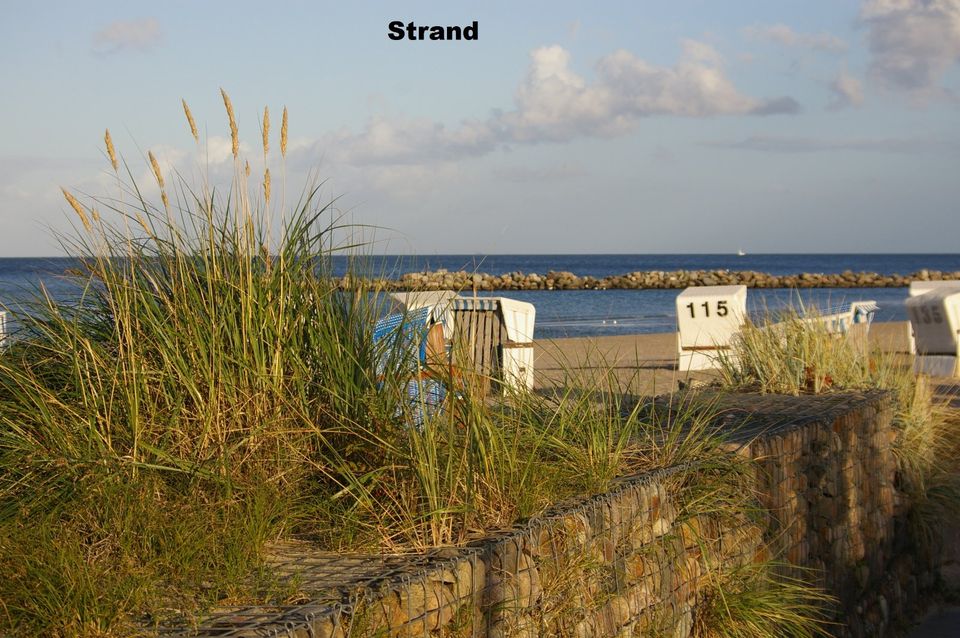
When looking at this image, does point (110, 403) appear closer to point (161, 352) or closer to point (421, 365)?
point (161, 352)

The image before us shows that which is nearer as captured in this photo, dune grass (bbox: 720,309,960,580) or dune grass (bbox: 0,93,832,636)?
dune grass (bbox: 0,93,832,636)

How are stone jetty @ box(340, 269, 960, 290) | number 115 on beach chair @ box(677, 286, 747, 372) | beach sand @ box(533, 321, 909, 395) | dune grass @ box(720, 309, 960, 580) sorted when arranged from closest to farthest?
dune grass @ box(720, 309, 960, 580) → beach sand @ box(533, 321, 909, 395) → number 115 on beach chair @ box(677, 286, 747, 372) → stone jetty @ box(340, 269, 960, 290)

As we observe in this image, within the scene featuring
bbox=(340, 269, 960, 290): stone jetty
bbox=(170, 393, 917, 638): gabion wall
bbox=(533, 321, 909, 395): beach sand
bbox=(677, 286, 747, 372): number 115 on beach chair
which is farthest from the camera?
bbox=(340, 269, 960, 290): stone jetty

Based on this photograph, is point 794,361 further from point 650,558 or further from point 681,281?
point 681,281

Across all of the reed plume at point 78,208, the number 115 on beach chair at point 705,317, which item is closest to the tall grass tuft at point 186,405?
the reed plume at point 78,208

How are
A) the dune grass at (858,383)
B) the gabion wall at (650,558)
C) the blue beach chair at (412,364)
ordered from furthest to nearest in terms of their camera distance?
the dune grass at (858,383), the blue beach chair at (412,364), the gabion wall at (650,558)

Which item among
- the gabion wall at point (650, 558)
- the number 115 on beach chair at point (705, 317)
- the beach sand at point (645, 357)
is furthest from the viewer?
the number 115 on beach chair at point (705, 317)

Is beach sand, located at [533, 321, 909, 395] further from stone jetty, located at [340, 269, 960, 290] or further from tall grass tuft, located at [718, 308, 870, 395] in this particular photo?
stone jetty, located at [340, 269, 960, 290]

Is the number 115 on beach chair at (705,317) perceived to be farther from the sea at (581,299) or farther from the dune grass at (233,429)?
the dune grass at (233,429)

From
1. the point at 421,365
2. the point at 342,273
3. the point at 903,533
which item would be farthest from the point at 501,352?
the point at 421,365

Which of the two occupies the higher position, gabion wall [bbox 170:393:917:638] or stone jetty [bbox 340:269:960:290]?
gabion wall [bbox 170:393:917:638]

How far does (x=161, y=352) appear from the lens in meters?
3.48

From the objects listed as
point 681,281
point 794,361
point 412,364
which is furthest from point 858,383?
point 681,281

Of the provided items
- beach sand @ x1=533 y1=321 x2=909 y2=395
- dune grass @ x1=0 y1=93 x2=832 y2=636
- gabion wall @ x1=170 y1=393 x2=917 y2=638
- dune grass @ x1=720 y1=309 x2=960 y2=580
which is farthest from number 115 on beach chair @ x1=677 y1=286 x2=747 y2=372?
dune grass @ x1=0 y1=93 x2=832 y2=636
